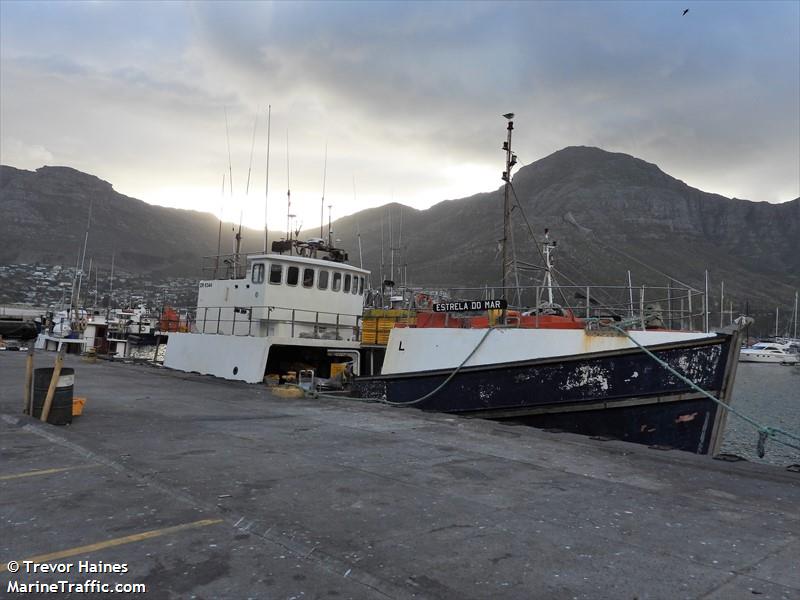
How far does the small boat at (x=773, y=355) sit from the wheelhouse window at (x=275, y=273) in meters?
69.3

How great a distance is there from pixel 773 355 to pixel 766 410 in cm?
4864

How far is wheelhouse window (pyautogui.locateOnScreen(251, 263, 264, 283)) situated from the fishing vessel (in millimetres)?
6060

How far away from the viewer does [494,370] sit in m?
10.4

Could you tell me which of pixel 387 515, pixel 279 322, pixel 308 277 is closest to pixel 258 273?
Answer: pixel 308 277

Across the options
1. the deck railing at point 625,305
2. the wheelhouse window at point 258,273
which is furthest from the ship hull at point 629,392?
the wheelhouse window at point 258,273

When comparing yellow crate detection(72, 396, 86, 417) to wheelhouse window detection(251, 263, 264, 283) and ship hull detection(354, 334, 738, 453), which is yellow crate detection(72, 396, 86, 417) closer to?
ship hull detection(354, 334, 738, 453)

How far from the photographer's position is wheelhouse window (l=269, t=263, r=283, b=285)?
51.7 feet

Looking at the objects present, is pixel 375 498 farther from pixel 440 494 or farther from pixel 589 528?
pixel 589 528

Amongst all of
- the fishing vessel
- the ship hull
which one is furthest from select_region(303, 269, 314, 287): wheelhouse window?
the ship hull

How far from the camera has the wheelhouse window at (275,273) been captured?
15.8 metres

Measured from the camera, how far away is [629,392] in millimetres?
9273

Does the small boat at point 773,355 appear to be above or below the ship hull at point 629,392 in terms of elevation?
above

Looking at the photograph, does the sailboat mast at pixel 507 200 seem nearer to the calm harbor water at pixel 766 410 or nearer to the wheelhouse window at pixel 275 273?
the wheelhouse window at pixel 275 273

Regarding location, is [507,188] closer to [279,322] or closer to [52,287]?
[279,322]
